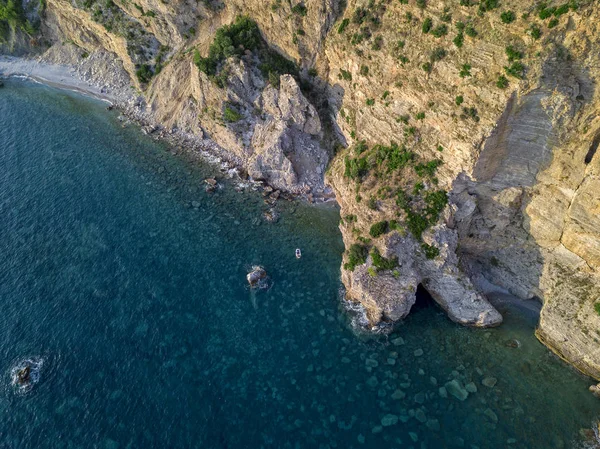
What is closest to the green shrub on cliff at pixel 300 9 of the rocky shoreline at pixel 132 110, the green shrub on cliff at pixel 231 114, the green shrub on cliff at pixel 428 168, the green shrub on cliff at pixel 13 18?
the green shrub on cliff at pixel 231 114

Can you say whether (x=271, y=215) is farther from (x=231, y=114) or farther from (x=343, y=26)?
(x=343, y=26)

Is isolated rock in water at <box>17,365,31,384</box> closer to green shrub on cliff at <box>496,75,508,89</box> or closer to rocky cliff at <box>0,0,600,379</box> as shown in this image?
rocky cliff at <box>0,0,600,379</box>

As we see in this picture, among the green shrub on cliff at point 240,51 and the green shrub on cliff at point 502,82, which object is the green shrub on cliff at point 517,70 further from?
the green shrub on cliff at point 240,51

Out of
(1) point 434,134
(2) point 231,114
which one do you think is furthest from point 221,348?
(2) point 231,114

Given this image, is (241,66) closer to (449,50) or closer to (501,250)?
(449,50)

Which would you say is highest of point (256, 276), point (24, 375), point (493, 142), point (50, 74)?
point (493, 142)

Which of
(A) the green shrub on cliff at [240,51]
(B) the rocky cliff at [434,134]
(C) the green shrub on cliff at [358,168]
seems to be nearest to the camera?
(B) the rocky cliff at [434,134]
